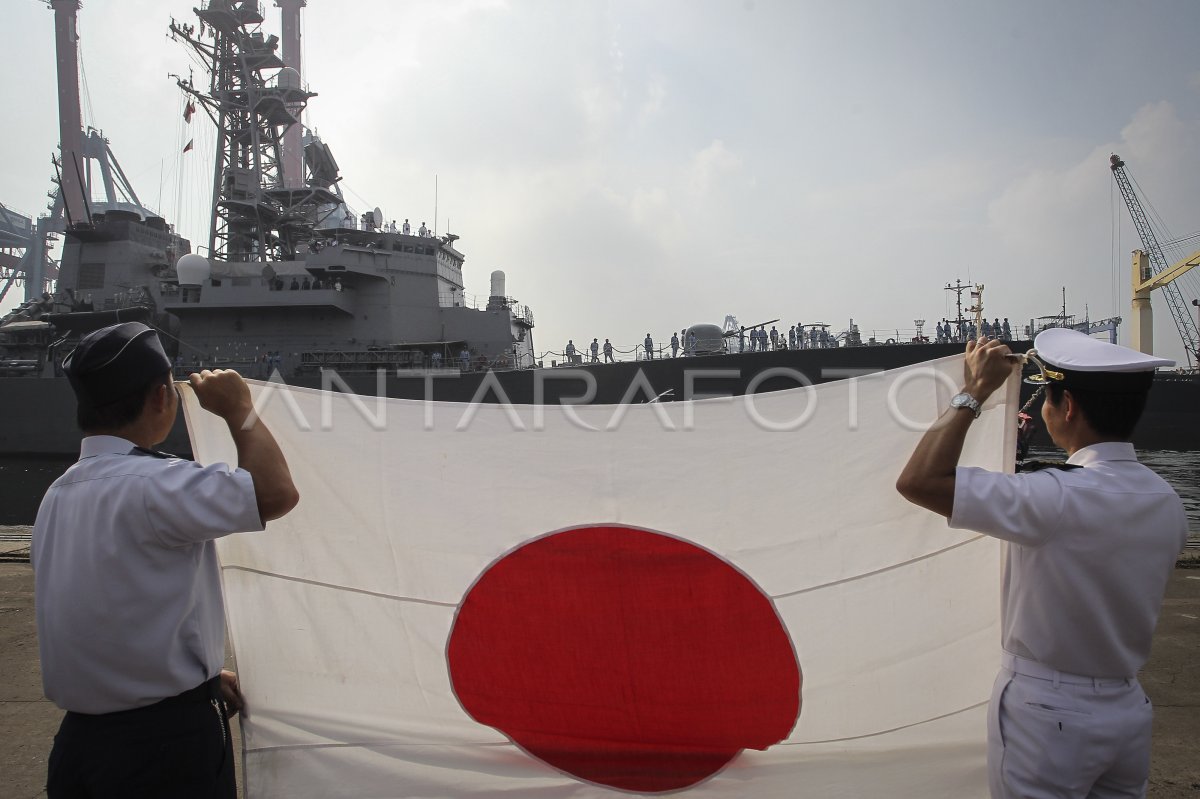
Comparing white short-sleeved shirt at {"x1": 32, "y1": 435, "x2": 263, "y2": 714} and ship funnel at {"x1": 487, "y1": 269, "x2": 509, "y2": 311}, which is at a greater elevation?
ship funnel at {"x1": 487, "y1": 269, "x2": 509, "y2": 311}

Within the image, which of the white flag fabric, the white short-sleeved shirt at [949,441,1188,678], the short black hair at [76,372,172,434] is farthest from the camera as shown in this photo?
the white flag fabric

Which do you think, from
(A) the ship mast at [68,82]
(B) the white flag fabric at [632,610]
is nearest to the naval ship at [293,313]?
(B) the white flag fabric at [632,610]

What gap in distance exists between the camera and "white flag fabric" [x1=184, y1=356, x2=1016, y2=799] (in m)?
1.78

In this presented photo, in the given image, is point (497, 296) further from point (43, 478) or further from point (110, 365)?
point (110, 365)

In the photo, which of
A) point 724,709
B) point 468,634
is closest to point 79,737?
point 468,634

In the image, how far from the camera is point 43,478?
58.2ft

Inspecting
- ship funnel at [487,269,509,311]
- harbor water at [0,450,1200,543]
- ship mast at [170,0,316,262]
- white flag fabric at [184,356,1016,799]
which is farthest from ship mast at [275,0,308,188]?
white flag fabric at [184,356,1016,799]

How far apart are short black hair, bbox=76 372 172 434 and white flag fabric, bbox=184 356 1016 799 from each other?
473mm

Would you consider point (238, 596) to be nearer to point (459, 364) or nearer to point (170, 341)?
point (459, 364)

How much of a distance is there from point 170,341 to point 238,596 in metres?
23.4

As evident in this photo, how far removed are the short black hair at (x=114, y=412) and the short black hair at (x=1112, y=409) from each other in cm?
199

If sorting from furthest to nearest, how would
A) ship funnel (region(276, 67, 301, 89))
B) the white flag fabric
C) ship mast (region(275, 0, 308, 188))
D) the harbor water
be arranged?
ship mast (region(275, 0, 308, 188)), ship funnel (region(276, 67, 301, 89)), the harbor water, the white flag fabric

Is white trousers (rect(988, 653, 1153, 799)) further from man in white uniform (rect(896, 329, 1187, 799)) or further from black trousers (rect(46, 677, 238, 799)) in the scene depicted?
black trousers (rect(46, 677, 238, 799))

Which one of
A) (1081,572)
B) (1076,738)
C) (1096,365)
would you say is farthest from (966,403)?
(1076,738)
